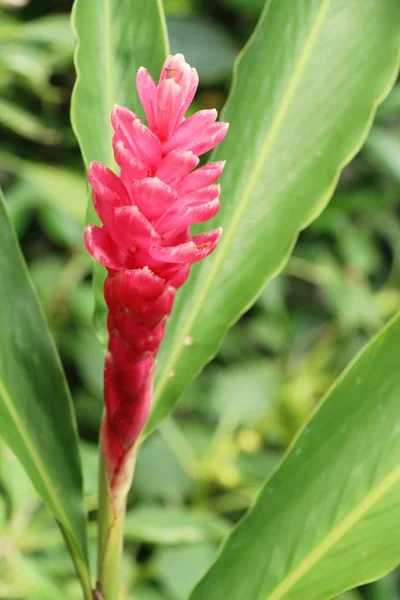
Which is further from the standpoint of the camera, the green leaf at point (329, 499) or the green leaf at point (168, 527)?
the green leaf at point (168, 527)

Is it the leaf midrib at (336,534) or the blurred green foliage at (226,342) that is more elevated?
the leaf midrib at (336,534)

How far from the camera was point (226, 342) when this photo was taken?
1501mm

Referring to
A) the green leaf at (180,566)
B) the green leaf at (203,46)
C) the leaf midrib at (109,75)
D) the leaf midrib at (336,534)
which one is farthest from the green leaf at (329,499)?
the green leaf at (203,46)

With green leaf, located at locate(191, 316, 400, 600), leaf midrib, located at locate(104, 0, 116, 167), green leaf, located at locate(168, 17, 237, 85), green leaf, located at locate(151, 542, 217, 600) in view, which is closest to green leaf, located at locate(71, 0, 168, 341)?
leaf midrib, located at locate(104, 0, 116, 167)

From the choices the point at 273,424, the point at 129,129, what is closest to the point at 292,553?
the point at 129,129

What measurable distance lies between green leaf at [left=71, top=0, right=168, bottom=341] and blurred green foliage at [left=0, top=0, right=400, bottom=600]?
53 centimetres

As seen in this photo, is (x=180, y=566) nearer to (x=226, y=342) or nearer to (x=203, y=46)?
(x=226, y=342)

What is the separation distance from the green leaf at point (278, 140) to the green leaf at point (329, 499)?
9 cm

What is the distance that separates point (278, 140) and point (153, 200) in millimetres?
202

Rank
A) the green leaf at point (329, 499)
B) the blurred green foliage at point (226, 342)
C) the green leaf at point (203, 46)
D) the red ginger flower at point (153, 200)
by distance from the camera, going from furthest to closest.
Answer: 1. the green leaf at point (203, 46)
2. the blurred green foliage at point (226, 342)
3. the green leaf at point (329, 499)
4. the red ginger flower at point (153, 200)

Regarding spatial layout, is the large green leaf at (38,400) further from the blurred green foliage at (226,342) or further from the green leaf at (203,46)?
the green leaf at (203,46)

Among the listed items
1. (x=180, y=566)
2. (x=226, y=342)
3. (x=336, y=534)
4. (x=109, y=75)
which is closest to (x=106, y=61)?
(x=109, y=75)

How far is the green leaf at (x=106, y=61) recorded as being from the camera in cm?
41

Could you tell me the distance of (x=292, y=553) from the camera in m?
0.41
